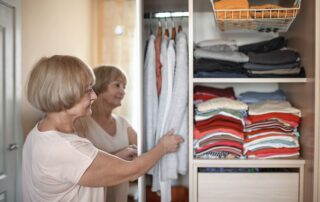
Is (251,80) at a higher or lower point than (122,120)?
higher

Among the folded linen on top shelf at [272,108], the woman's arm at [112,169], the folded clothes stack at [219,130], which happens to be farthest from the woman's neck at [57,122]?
the folded linen on top shelf at [272,108]

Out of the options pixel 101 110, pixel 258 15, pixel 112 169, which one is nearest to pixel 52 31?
pixel 101 110

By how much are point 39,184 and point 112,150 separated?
0.54 meters

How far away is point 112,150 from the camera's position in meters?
1.84

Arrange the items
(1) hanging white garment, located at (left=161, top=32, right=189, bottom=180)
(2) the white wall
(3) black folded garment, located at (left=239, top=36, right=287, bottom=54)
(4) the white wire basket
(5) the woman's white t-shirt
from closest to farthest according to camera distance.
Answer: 1. (5) the woman's white t-shirt
2. (4) the white wire basket
3. (1) hanging white garment, located at (left=161, top=32, right=189, bottom=180)
4. (3) black folded garment, located at (left=239, top=36, right=287, bottom=54)
5. (2) the white wall

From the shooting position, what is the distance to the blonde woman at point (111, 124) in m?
1.81

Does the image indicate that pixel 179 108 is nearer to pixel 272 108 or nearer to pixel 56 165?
pixel 272 108

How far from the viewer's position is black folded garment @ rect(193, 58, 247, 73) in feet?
5.53

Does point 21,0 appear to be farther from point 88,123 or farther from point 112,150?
point 112,150

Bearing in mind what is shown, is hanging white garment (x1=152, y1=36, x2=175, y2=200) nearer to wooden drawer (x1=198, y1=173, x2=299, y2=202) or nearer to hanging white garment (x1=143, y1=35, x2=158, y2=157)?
hanging white garment (x1=143, y1=35, x2=158, y2=157)

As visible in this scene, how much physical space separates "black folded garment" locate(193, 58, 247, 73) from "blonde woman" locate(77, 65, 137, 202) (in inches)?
16.4

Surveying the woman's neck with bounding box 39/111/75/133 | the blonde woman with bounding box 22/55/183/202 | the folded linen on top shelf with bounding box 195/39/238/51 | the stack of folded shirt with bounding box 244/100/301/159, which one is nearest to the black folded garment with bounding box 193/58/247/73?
the folded linen on top shelf with bounding box 195/39/238/51

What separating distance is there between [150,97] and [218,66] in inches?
14.4

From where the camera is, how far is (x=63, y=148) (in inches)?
50.5
